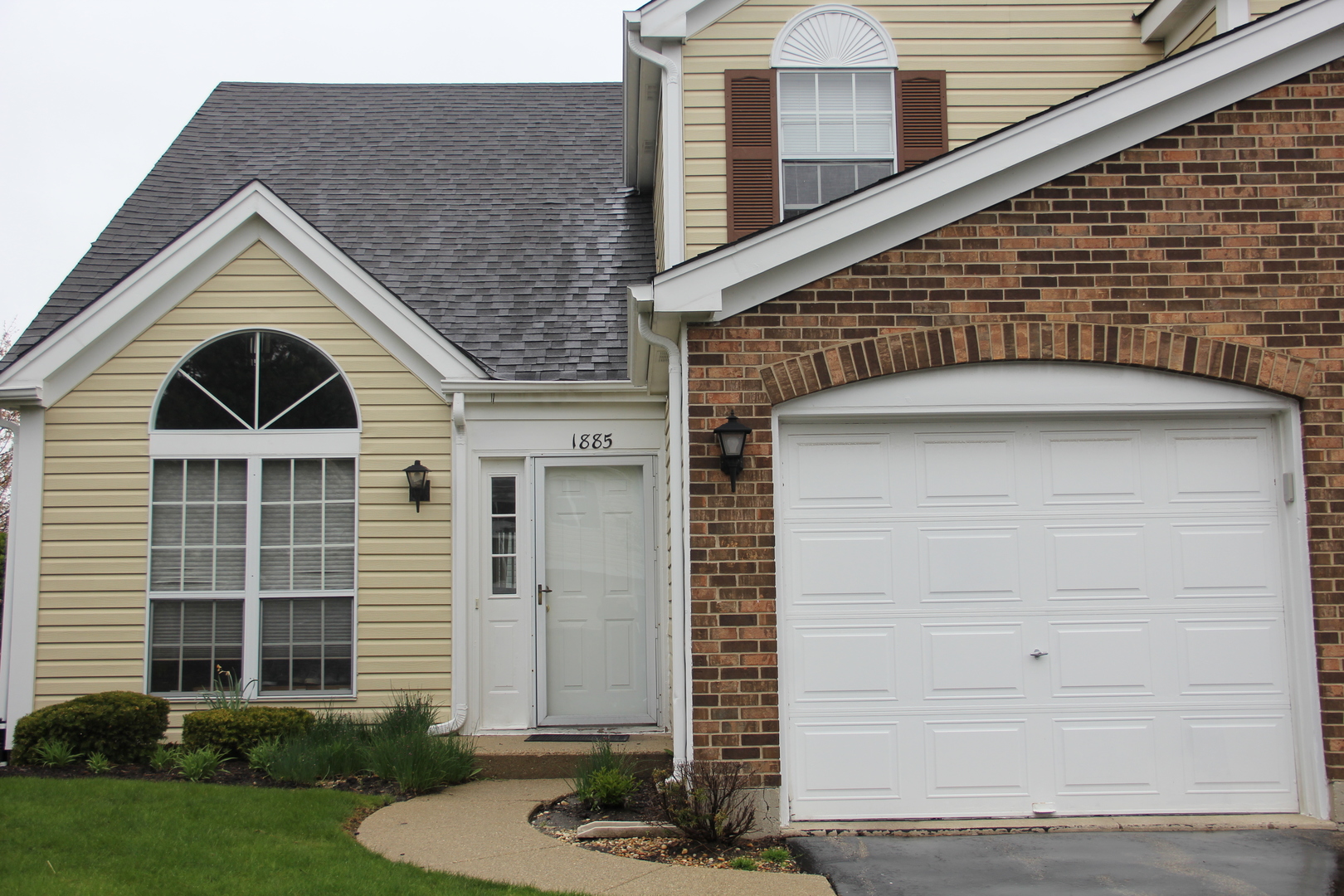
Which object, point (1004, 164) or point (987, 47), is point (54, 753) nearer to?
point (1004, 164)

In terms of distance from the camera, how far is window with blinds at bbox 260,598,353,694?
8.58 meters

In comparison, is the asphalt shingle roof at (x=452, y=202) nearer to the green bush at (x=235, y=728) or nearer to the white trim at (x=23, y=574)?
the white trim at (x=23, y=574)

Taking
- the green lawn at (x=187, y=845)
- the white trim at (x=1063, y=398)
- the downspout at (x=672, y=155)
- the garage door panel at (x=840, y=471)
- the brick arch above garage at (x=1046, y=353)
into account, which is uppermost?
the downspout at (x=672, y=155)

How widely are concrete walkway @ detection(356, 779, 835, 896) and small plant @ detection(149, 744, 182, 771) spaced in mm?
2084

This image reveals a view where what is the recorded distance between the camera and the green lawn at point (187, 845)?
4844 millimetres

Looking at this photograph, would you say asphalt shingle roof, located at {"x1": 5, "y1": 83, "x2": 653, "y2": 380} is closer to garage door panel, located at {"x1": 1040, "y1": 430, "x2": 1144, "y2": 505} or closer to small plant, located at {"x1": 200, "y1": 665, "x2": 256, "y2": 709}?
small plant, located at {"x1": 200, "y1": 665, "x2": 256, "y2": 709}

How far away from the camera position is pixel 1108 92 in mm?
6125

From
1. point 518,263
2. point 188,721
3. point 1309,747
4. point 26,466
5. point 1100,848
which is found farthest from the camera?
point 518,263

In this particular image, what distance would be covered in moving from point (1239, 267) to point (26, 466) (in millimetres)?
9107

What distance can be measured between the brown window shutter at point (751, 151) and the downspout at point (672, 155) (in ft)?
1.26

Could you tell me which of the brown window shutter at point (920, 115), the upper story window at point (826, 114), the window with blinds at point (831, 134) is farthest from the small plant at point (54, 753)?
the brown window shutter at point (920, 115)

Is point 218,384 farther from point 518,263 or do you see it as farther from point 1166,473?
point 1166,473

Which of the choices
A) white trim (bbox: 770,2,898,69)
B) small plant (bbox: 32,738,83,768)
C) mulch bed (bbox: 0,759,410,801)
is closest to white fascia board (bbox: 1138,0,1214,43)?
white trim (bbox: 770,2,898,69)

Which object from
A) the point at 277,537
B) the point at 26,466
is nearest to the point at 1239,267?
the point at 277,537
